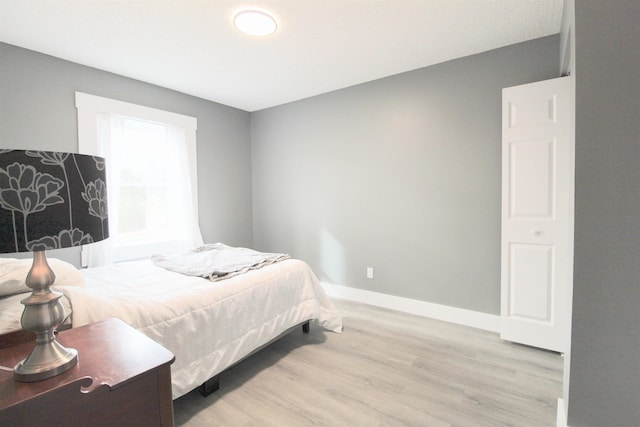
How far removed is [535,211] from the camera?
2.23 m

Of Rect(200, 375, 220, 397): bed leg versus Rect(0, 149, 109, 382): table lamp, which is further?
Rect(200, 375, 220, 397): bed leg

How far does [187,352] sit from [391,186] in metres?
2.39

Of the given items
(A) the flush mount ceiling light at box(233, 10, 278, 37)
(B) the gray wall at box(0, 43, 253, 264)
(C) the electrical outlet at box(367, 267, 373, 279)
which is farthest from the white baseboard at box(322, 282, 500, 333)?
(A) the flush mount ceiling light at box(233, 10, 278, 37)

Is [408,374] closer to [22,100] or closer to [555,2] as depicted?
[555,2]

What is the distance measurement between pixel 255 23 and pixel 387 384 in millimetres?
2624

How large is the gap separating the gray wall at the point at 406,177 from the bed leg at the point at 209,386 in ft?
6.43

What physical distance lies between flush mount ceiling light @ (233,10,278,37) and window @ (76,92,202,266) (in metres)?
1.68

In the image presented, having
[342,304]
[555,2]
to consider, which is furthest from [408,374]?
[555,2]

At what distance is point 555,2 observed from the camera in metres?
1.92

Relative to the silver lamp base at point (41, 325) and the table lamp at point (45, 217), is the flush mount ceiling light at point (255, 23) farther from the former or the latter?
the silver lamp base at point (41, 325)

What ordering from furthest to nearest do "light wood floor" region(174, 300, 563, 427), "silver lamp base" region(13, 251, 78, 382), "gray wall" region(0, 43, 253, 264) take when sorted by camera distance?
"gray wall" region(0, 43, 253, 264) → "light wood floor" region(174, 300, 563, 427) → "silver lamp base" region(13, 251, 78, 382)

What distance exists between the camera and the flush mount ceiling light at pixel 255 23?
1987mm

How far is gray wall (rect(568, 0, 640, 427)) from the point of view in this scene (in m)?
1.16

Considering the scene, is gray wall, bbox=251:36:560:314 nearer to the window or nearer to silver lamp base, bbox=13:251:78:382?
the window
